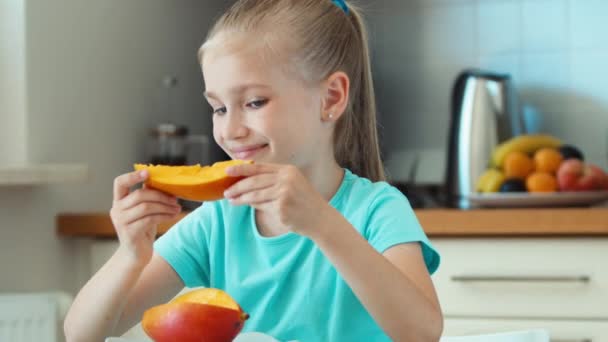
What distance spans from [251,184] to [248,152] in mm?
198

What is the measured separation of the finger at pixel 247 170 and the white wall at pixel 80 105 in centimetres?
130

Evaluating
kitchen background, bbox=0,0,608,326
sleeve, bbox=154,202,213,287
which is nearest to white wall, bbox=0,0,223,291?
kitchen background, bbox=0,0,608,326

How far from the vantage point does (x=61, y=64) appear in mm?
2227

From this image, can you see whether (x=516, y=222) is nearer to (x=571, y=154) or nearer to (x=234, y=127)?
(x=571, y=154)

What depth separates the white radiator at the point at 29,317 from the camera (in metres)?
1.92

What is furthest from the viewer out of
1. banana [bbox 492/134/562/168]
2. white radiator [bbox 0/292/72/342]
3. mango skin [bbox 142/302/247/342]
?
banana [bbox 492/134/562/168]

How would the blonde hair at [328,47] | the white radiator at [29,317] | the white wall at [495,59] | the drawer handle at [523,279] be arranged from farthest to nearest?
the white wall at [495,59] < the drawer handle at [523,279] < the white radiator at [29,317] < the blonde hair at [328,47]

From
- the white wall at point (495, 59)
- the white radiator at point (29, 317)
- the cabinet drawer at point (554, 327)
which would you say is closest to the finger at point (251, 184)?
the white radiator at point (29, 317)

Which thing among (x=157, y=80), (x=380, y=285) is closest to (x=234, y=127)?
(x=380, y=285)

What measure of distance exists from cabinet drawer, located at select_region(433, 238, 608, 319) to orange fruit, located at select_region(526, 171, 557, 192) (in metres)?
0.19

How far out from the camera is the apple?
2211 mm

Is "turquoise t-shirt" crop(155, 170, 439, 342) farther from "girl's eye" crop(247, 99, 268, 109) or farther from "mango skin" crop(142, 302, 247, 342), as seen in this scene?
"mango skin" crop(142, 302, 247, 342)

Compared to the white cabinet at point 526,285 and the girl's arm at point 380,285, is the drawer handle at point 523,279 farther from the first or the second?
the girl's arm at point 380,285

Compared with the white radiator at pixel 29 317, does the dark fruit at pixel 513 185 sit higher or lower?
higher
